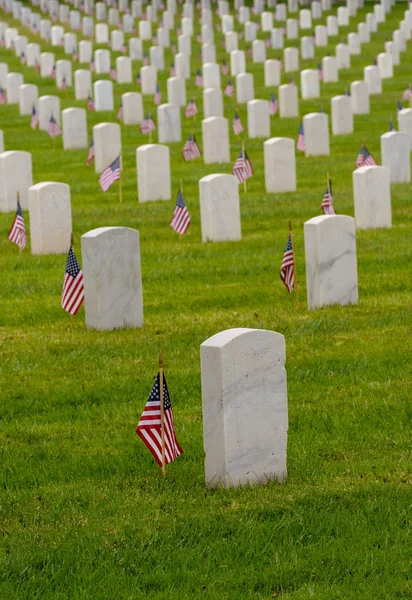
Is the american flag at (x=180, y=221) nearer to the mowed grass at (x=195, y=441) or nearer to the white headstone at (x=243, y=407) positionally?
the mowed grass at (x=195, y=441)

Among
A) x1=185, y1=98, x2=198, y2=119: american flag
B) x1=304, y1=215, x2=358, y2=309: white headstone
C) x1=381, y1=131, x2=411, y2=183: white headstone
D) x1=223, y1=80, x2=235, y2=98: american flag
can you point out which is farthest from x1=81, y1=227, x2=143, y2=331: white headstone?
x1=223, y1=80, x2=235, y2=98: american flag

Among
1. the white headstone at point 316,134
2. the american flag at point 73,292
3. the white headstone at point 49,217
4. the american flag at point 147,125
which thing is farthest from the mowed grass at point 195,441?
the american flag at point 147,125

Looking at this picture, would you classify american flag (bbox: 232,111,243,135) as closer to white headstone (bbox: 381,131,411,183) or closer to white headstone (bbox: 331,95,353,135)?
white headstone (bbox: 331,95,353,135)

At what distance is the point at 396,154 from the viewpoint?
67.0ft

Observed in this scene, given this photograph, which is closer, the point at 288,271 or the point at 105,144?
the point at 288,271

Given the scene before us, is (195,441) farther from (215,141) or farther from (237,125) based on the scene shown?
(237,125)

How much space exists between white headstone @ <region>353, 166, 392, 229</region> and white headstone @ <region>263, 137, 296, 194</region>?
344cm

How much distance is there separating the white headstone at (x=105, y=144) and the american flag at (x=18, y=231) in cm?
689

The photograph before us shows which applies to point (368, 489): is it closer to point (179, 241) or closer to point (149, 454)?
point (149, 454)

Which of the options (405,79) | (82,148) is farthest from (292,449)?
(405,79)

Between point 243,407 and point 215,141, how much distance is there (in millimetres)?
15777

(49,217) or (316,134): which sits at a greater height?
(316,134)

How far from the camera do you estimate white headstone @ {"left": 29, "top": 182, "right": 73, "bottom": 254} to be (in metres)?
15.8

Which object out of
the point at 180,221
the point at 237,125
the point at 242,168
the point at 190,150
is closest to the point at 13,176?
the point at 242,168
